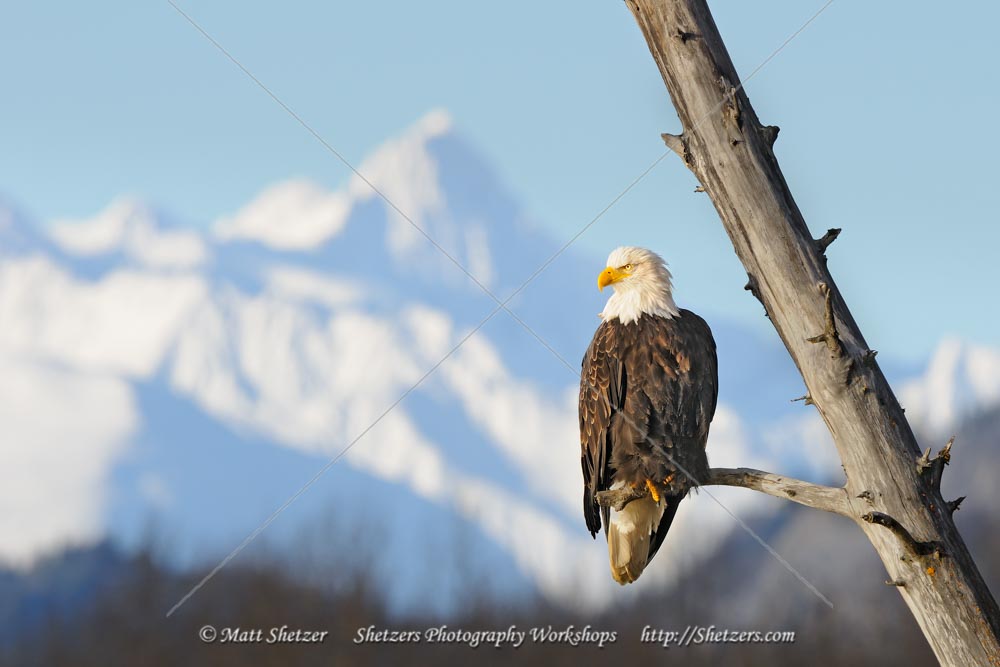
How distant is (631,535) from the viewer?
12.3 feet

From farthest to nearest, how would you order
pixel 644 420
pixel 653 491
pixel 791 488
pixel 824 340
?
pixel 791 488 < pixel 824 340 < pixel 644 420 < pixel 653 491

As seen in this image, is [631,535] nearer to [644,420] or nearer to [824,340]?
[644,420]

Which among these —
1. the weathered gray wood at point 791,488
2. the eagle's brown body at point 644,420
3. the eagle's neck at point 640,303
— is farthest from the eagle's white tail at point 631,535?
the eagle's neck at point 640,303

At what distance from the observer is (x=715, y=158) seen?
418cm

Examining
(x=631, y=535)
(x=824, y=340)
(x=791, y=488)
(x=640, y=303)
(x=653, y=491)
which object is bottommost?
(x=631, y=535)

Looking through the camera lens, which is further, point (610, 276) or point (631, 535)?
point (610, 276)

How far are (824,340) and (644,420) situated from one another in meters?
0.87

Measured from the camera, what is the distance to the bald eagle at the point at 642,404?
3770 mm

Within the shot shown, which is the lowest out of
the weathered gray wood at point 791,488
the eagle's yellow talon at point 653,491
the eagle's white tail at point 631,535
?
the eagle's white tail at point 631,535

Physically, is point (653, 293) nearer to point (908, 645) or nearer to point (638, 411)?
point (638, 411)

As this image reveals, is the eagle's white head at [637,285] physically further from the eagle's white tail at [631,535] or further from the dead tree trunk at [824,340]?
the eagle's white tail at [631,535]

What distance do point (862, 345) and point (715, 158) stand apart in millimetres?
1030

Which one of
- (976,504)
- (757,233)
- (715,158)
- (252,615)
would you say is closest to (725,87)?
(715,158)

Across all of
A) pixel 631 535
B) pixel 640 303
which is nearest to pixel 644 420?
pixel 631 535
